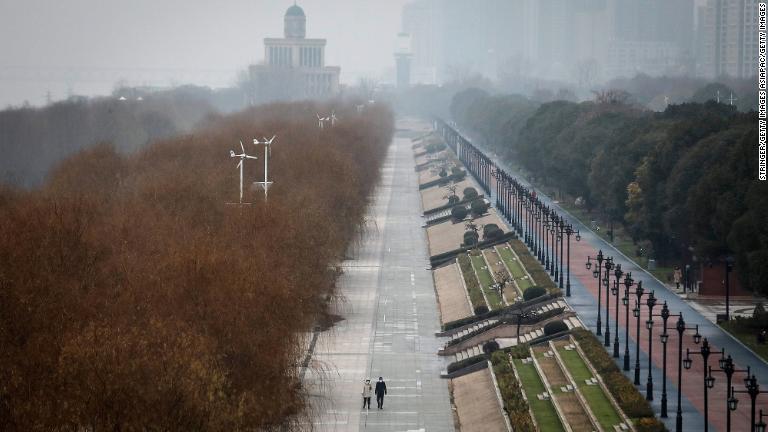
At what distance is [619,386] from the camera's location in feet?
127

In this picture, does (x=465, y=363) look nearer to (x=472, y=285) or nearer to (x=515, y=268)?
(x=472, y=285)

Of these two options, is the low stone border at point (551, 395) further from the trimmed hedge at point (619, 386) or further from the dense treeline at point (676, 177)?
the dense treeline at point (676, 177)

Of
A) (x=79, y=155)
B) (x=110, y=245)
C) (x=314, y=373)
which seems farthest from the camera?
(x=79, y=155)

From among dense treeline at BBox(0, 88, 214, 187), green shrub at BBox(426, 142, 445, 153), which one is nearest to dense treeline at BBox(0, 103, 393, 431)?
dense treeline at BBox(0, 88, 214, 187)

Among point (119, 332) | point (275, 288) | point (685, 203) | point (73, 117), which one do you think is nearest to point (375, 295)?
point (685, 203)

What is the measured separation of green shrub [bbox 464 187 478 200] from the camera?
99.4m

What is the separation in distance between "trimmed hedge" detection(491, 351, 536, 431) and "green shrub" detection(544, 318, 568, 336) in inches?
104

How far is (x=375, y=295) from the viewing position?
2415 inches

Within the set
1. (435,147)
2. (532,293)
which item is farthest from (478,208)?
(435,147)

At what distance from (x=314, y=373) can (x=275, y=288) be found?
10033 mm

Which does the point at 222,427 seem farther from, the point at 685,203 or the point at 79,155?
the point at 79,155

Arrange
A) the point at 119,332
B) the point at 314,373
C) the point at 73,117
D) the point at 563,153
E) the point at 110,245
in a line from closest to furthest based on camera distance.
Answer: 1. the point at 119,332
2. the point at 110,245
3. the point at 314,373
4. the point at 563,153
5. the point at 73,117

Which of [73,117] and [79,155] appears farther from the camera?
[73,117]

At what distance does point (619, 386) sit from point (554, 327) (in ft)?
31.0
